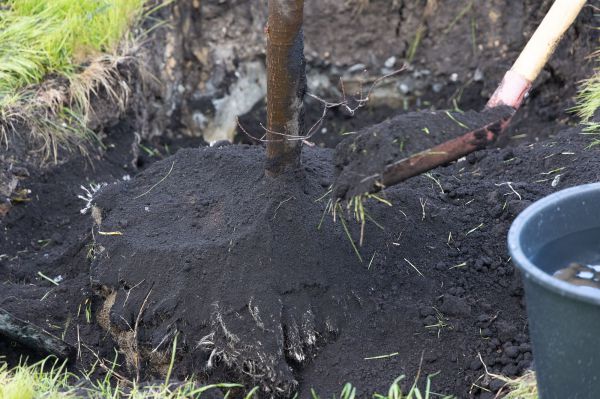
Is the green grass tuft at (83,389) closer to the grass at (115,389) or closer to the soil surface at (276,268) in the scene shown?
the grass at (115,389)

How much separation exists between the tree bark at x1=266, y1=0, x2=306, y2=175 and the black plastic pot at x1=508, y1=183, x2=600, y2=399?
1.01m

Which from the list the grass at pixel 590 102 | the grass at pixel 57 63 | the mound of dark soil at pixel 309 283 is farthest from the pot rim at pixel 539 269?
the grass at pixel 57 63

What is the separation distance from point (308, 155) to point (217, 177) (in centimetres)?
39

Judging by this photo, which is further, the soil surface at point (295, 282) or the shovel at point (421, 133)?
the soil surface at point (295, 282)

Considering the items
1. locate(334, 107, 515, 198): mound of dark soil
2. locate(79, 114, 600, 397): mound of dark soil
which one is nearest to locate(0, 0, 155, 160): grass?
locate(79, 114, 600, 397): mound of dark soil

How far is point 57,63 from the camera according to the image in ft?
13.4

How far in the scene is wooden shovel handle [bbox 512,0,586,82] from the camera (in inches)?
108

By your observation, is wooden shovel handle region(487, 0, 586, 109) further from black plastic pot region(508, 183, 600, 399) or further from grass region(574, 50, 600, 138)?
grass region(574, 50, 600, 138)

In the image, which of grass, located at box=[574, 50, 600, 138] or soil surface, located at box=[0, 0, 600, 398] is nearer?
soil surface, located at box=[0, 0, 600, 398]

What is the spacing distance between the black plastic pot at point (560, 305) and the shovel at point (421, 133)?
0.42m

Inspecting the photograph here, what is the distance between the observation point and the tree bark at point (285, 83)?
263 centimetres

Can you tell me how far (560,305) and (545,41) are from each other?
1.17 meters

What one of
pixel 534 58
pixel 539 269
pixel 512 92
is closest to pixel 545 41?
pixel 534 58

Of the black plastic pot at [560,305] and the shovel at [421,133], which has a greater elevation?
the shovel at [421,133]
